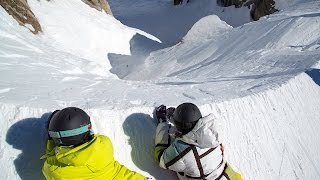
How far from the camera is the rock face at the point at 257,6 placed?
1717cm

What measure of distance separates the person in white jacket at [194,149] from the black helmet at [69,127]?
0.90 meters

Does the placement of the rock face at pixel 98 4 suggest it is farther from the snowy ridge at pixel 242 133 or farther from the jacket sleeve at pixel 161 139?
the jacket sleeve at pixel 161 139

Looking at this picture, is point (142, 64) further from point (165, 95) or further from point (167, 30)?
point (167, 30)

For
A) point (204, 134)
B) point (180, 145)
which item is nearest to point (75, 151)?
point (180, 145)

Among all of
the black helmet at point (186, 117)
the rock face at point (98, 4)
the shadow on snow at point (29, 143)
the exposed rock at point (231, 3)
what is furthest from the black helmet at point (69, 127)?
the exposed rock at point (231, 3)

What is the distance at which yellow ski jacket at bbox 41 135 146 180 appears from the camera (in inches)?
113

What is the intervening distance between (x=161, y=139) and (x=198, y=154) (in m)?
0.51

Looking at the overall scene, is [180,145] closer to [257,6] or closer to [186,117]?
[186,117]

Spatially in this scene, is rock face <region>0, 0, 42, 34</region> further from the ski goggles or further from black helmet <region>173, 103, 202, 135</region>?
black helmet <region>173, 103, 202, 135</region>

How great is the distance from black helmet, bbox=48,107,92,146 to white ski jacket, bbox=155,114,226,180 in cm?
91

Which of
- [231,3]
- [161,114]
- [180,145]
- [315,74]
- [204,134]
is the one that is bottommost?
[180,145]

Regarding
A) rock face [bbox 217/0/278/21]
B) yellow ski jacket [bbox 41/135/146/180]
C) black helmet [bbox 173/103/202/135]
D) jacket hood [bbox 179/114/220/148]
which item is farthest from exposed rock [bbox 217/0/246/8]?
yellow ski jacket [bbox 41/135/146/180]

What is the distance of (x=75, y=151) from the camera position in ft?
9.51

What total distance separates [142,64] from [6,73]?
6.97m
